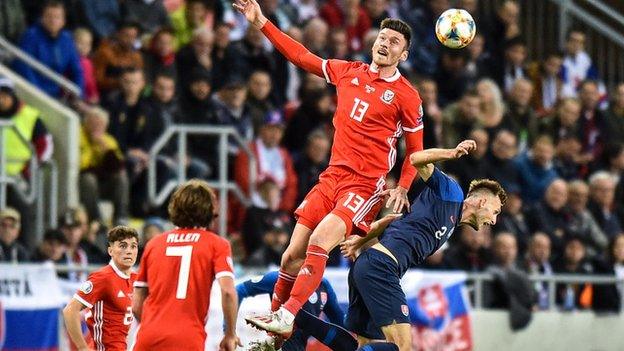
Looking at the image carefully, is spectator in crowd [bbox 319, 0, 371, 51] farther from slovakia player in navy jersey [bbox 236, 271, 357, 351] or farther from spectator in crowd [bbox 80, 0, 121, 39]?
slovakia player in navy jersey [bbox 236, 271, 357, 351]

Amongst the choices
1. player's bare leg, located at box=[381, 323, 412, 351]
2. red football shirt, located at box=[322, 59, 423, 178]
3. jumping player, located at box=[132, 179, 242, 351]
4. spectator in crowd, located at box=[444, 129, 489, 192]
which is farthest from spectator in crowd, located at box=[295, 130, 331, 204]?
jumping player, located at box=[132, 179, 242, 351]

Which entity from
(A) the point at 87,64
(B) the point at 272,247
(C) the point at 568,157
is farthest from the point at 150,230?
(C) the point at 568,157

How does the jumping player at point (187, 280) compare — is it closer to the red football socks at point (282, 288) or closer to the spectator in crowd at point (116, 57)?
the red football socks at point (282, 288)

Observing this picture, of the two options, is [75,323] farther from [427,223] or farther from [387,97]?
[387,97]

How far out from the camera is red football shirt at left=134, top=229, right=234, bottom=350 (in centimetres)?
1011

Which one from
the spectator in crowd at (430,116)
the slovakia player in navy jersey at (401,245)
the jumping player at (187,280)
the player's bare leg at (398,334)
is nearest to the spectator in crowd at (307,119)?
the spectator in crowd at (430,116)

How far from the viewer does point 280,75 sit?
19.2m

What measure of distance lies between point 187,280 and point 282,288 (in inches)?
74.2

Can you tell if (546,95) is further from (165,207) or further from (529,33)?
(165,207)

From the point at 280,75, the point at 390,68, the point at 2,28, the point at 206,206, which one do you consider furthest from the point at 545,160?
the point at 206,206

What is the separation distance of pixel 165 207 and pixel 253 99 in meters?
1.85

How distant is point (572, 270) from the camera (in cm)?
1878

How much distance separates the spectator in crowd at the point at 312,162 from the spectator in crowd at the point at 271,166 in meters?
0.11

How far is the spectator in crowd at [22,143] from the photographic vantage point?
16.5 metres
